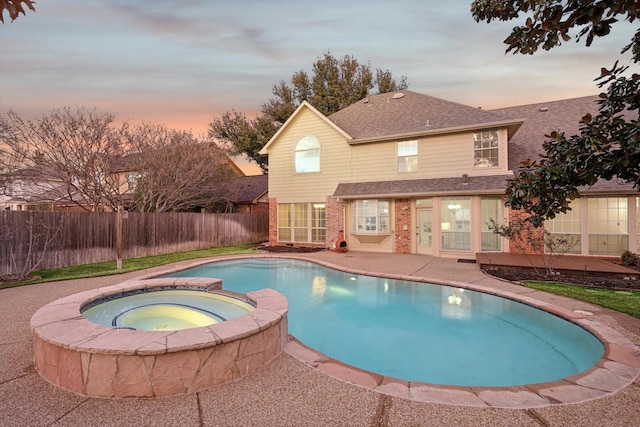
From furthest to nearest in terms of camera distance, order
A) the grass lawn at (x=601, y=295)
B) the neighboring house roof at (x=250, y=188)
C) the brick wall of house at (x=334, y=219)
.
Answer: the neighboring house roof at (x=250, y=188) < the brick wall of house at (x=334, y=219) < the grass lawn at (x=601, y=295)

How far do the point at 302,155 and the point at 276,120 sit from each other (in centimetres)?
1164

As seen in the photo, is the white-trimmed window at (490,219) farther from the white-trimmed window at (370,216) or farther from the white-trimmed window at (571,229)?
the white-trimmed window at (370,216)

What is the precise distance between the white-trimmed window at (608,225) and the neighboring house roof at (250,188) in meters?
19.5

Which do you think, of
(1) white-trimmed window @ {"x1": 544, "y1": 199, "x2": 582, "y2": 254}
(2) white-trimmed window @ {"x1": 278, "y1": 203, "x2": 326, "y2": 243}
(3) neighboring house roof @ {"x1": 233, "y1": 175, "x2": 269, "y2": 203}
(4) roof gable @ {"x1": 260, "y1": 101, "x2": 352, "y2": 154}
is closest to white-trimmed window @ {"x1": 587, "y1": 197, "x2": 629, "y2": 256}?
(1) white-trimmed window @ {"x1": 544, "y1": 199, "x2": 582, "y2": 254}

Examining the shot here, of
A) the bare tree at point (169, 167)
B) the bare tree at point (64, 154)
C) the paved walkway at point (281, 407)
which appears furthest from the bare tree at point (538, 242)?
the bare tree at point (64, 154)

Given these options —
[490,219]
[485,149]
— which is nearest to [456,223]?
[490,219]

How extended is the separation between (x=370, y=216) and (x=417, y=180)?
278cm

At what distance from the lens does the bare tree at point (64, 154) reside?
12.9m

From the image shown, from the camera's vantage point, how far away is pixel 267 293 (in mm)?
5500

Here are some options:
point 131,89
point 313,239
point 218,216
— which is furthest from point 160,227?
point 313,239

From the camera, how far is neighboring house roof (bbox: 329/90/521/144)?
1312cm

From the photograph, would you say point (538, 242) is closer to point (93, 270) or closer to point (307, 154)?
point (307, 154)

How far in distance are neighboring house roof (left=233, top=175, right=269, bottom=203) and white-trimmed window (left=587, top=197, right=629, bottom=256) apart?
19479 millimetres

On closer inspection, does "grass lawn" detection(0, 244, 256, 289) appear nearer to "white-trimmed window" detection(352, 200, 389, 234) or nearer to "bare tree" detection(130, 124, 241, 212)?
"bare tree" detection(130, 124, 241, 212)
